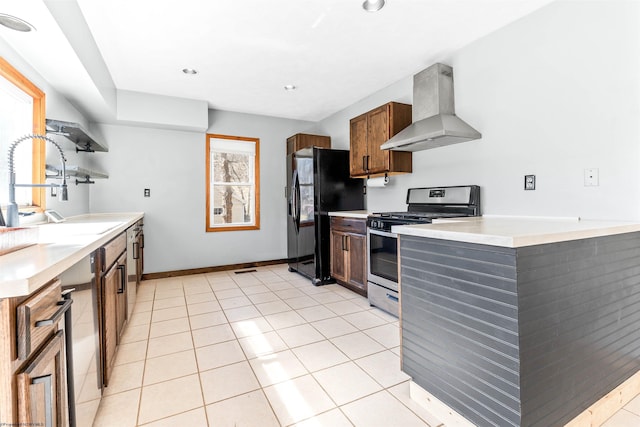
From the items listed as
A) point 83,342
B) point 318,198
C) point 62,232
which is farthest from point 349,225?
point 83,342

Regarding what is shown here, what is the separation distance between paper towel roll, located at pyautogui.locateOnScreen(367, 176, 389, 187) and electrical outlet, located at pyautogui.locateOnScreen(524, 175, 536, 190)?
60.7 inches

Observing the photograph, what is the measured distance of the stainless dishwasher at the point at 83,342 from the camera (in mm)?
1127

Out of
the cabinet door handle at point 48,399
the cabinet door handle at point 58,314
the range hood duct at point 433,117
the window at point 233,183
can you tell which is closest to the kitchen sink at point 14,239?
the cabinet door handle at point 58,314

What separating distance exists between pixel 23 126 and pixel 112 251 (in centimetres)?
147

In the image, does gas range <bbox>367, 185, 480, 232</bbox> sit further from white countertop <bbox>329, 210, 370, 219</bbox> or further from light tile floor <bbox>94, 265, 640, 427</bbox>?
light tile floor <bbox>94, 265, 640, 427</bbox>

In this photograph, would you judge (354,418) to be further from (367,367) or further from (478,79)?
(478,79)

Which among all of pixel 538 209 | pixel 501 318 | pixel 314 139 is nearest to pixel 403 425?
pixel 501 318

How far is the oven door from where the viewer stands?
9.27ft

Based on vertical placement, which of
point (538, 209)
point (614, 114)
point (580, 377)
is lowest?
point (580, 377)

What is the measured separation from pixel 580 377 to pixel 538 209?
130 centimetres

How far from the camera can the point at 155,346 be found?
2338mm

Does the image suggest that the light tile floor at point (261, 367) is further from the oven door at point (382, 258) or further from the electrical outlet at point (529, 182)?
the electrical outlet at point (529, 182)

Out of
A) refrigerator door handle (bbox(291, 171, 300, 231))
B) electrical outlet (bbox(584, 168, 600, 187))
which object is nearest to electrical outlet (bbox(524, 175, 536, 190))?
electrical outlet (bbox(584, 168, 600, 187))

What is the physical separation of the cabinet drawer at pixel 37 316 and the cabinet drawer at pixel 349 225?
108 inches
